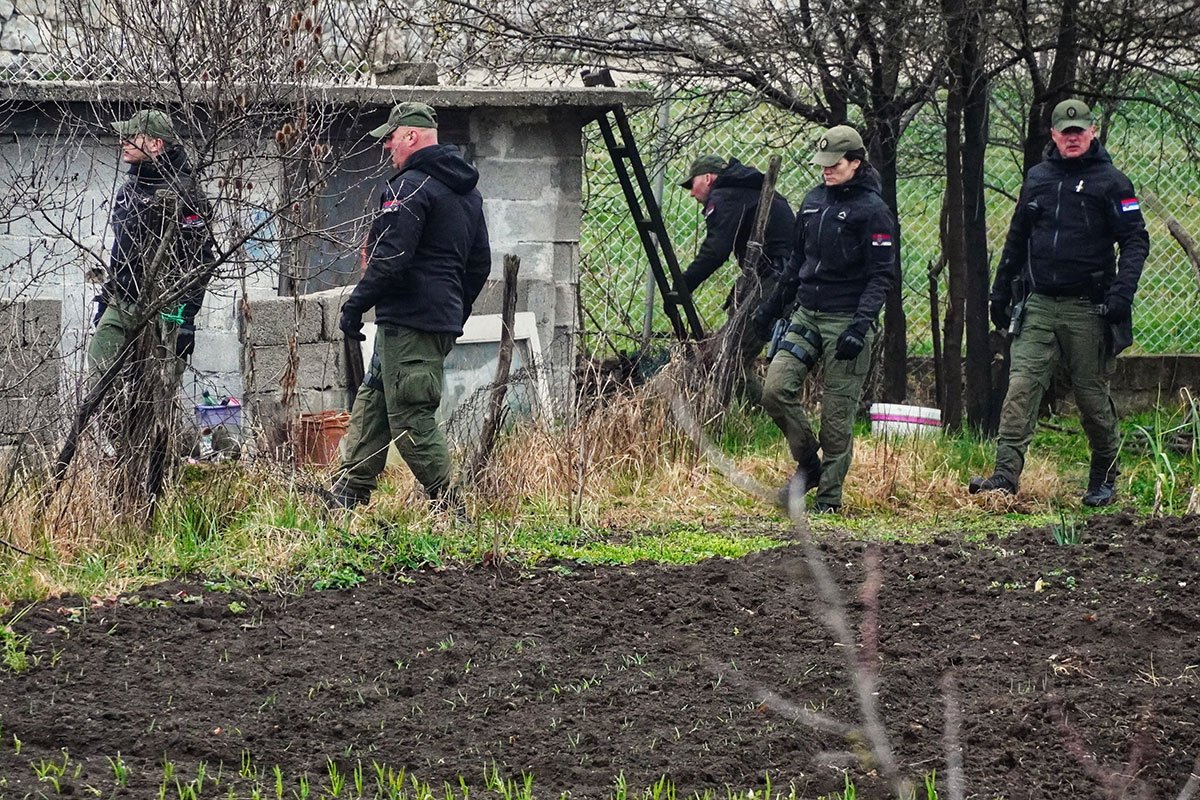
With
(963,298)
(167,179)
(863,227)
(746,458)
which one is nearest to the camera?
(167,179)

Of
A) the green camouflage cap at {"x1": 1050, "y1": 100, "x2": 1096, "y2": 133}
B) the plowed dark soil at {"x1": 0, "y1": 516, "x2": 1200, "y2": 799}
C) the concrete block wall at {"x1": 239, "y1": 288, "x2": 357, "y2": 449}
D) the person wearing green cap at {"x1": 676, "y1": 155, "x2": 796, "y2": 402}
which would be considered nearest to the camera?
the plowed dark soil at {"x1": 0, "y1": 516, "x2": 1200, "y2": 799}

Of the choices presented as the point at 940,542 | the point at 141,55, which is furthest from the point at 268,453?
the point at 940,542

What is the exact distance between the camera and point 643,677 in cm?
514

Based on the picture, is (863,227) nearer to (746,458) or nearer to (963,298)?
(746,458)

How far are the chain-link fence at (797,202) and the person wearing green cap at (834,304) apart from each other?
7.23 feet

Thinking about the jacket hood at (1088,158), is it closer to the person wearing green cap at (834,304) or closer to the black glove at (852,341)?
the person wearing green cap at (834,304)

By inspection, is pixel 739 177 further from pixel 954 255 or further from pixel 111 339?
pixel 111 339

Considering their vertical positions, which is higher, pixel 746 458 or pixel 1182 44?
pixel 1182 44

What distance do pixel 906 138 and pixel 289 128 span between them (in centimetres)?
681

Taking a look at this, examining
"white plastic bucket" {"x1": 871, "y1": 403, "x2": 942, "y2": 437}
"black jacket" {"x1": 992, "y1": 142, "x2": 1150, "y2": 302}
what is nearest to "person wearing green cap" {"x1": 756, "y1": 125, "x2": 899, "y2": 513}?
"black jacket" {"x1": 992, "y1": 142, "x2": 1150, "y2": 302}

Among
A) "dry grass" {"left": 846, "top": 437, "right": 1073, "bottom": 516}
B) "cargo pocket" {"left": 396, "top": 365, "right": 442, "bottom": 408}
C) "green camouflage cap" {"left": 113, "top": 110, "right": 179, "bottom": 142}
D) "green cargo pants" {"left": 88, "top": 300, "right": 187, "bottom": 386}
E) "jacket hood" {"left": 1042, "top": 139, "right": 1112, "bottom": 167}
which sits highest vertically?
"jacket hood" {"left": 1042, "top": 139, "right": 1112, "bottom": 167}

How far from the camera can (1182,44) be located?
980cm

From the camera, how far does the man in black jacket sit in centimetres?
741

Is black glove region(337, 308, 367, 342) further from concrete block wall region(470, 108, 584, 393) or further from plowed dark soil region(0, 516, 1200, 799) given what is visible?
concrete block wall region(470, 108, 584, 393)
